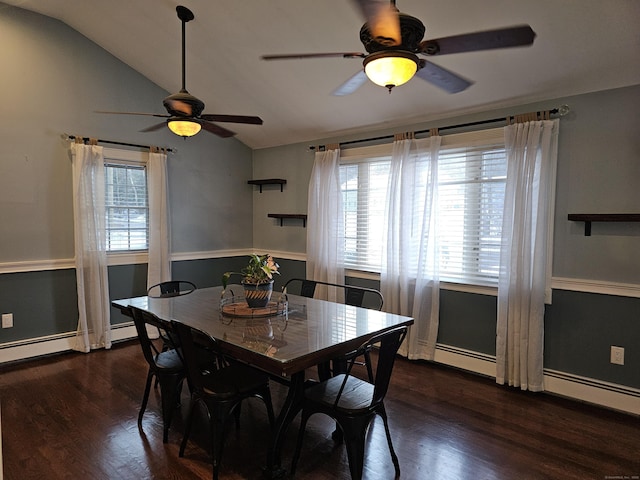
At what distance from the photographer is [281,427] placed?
7.30 feet

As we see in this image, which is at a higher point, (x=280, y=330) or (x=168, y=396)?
(x=280, y=330)

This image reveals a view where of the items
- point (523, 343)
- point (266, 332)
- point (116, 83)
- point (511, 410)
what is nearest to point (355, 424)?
point (266, 332)

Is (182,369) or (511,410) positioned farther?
(511,410)

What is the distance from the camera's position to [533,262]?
126 inches

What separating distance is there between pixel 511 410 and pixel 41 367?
4067 millimetres

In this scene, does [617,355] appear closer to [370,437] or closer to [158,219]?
[370,437]

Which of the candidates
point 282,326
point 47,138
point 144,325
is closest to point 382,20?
point 282,326

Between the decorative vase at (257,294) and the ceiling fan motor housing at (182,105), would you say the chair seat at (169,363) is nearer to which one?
the decorative vase at (257,294)

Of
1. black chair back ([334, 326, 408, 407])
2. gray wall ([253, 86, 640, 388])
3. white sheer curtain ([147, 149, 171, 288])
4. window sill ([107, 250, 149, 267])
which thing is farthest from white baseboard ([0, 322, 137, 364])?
gray wall ([253, 86, 640, 388])

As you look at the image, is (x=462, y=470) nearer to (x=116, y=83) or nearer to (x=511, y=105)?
(x=511, y=105)

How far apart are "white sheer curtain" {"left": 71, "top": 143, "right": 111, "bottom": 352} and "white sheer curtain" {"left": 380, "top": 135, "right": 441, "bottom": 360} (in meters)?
2.93

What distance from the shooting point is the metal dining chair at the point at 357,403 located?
80.8 inches

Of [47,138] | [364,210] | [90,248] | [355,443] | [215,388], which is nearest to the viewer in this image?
[355,443]

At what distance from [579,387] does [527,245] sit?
1.14 m
